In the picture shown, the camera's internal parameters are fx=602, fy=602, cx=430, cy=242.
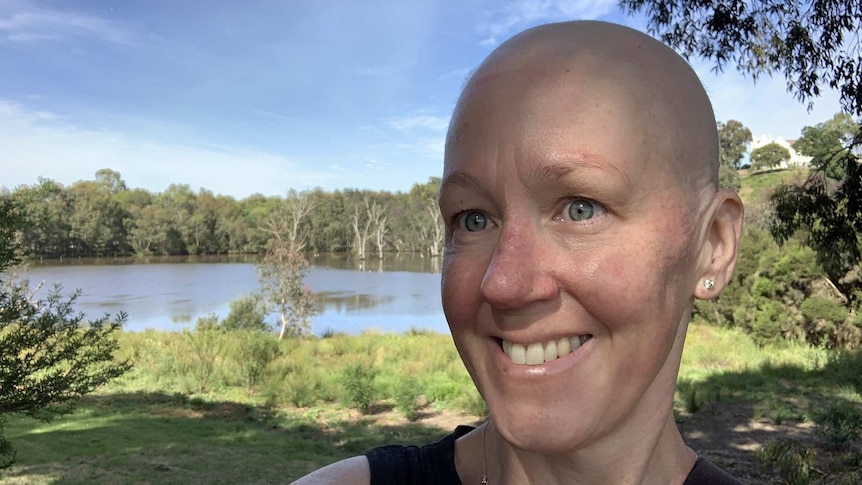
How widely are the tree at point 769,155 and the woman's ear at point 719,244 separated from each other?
57.0 metres

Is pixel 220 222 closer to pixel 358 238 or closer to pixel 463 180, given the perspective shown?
pixel 358 238

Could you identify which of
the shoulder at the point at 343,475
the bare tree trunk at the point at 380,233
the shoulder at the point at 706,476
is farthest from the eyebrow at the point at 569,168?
the bare tree trunk at the point at 380,233

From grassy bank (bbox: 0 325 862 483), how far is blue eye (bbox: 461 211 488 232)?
497 cm

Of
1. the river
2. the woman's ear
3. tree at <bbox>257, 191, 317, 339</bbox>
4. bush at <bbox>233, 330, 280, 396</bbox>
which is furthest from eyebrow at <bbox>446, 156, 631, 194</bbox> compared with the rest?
tree at <bbox>257, 191, 317, 339</bbox>

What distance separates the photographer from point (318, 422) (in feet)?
32.7

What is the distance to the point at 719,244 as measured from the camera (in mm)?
885

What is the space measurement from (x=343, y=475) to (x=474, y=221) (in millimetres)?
531

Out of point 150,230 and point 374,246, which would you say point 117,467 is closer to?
point 150,230

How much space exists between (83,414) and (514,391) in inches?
431

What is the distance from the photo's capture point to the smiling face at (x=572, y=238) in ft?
2.40

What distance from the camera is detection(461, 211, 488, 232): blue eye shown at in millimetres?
833

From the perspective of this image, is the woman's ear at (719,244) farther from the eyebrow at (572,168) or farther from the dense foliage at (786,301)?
the dense foliage at (786,301)

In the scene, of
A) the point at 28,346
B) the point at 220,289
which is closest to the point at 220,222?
the point at 220,289

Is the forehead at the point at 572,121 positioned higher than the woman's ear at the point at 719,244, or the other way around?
the forehead at the point at 572,121
